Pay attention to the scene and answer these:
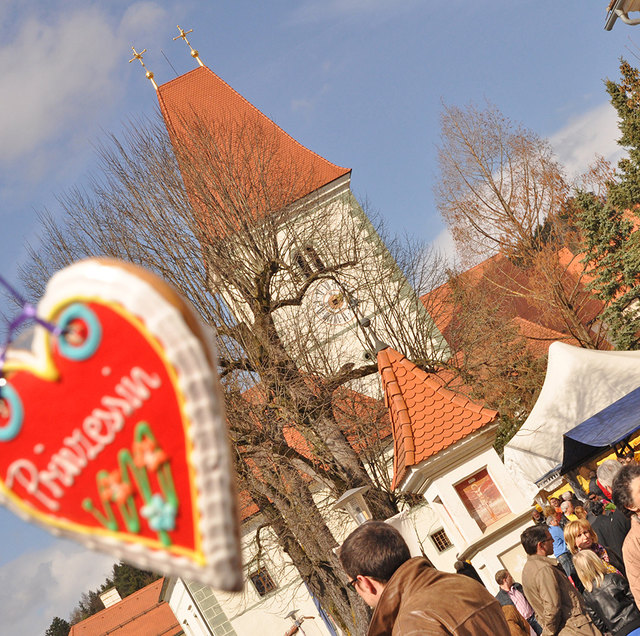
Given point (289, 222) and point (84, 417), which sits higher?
point (289, 222)

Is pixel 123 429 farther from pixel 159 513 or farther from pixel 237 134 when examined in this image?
pixel 237 134

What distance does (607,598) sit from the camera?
5121 mm

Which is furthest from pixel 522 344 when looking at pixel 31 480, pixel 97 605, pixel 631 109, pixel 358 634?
pixel 97 605

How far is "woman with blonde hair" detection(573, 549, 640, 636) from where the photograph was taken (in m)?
5.05

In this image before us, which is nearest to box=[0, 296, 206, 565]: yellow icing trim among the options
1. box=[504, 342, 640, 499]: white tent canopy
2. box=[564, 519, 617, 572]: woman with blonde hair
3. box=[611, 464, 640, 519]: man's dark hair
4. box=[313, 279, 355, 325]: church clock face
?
box=[611, 464, 640, 519]: man's dark hair

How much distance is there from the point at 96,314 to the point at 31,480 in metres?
0.46

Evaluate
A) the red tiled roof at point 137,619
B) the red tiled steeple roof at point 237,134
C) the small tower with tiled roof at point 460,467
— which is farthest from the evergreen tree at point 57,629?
the small tower with tiled roof at point 460,467

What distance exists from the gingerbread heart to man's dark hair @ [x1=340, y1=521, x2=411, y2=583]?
6.05 ft

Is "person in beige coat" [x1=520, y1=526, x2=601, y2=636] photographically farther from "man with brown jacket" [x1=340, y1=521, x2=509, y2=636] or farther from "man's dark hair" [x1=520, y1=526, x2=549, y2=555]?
"man with brown jacket" [x1=340, y1=521, x2=509, y2=636]

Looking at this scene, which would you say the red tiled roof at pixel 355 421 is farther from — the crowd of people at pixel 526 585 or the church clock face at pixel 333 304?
the crowd of people at pixel 526 585

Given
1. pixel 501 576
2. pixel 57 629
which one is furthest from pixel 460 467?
pixel 57 629

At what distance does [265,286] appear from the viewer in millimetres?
14969

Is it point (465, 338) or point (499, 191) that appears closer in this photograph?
point (465, 338)

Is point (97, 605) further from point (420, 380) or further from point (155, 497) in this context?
point (155, 497)
